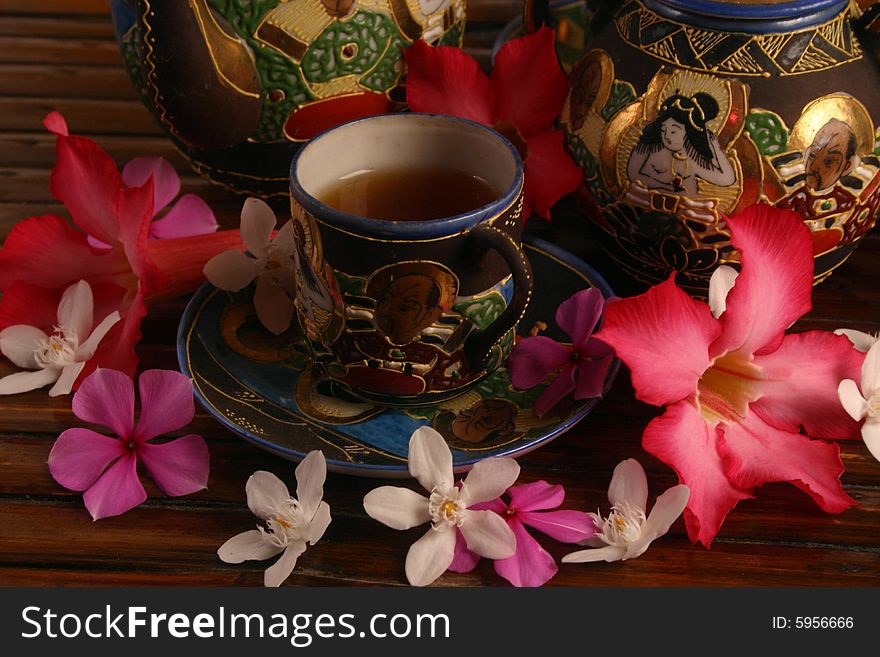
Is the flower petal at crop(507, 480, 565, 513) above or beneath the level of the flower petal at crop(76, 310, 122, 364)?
beneath

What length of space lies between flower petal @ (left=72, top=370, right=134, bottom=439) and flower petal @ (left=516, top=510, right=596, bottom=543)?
235 mm

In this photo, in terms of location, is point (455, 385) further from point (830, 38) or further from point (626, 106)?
point (830, 38)

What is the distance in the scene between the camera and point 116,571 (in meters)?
0.53

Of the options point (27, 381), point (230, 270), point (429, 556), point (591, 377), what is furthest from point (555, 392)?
point (27, 381)

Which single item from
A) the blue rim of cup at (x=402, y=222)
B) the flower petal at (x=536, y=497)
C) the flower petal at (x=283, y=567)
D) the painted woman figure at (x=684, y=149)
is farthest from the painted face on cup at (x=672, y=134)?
the flower petal at (x=283, y=567)

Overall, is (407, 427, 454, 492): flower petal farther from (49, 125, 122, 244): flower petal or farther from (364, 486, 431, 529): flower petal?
(49, 125, 122, 244): flower petal

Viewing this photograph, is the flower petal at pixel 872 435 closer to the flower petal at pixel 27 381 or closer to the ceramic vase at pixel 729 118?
the ceramic vase at pixel 729 118

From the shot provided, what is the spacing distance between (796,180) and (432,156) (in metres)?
0.22

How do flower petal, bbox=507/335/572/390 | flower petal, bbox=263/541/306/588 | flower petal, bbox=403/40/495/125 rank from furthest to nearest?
flower petal, bbox=403/40/495/125
flower petal, bbox=507/335/572/390
flower petal, bbox=263/541/306/588

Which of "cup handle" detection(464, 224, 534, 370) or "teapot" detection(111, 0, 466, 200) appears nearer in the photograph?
"cup handle" detection(464, 224, 534, 370)

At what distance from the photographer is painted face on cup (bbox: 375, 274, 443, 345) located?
54cm

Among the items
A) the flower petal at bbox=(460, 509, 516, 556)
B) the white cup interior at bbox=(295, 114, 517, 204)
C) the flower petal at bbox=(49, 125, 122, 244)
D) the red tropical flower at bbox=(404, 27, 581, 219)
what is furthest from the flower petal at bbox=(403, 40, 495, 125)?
the flower petal at bbox=(460, 509, 516, 556)

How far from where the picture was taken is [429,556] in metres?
0.52

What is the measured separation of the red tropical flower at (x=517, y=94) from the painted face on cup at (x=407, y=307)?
16cm
